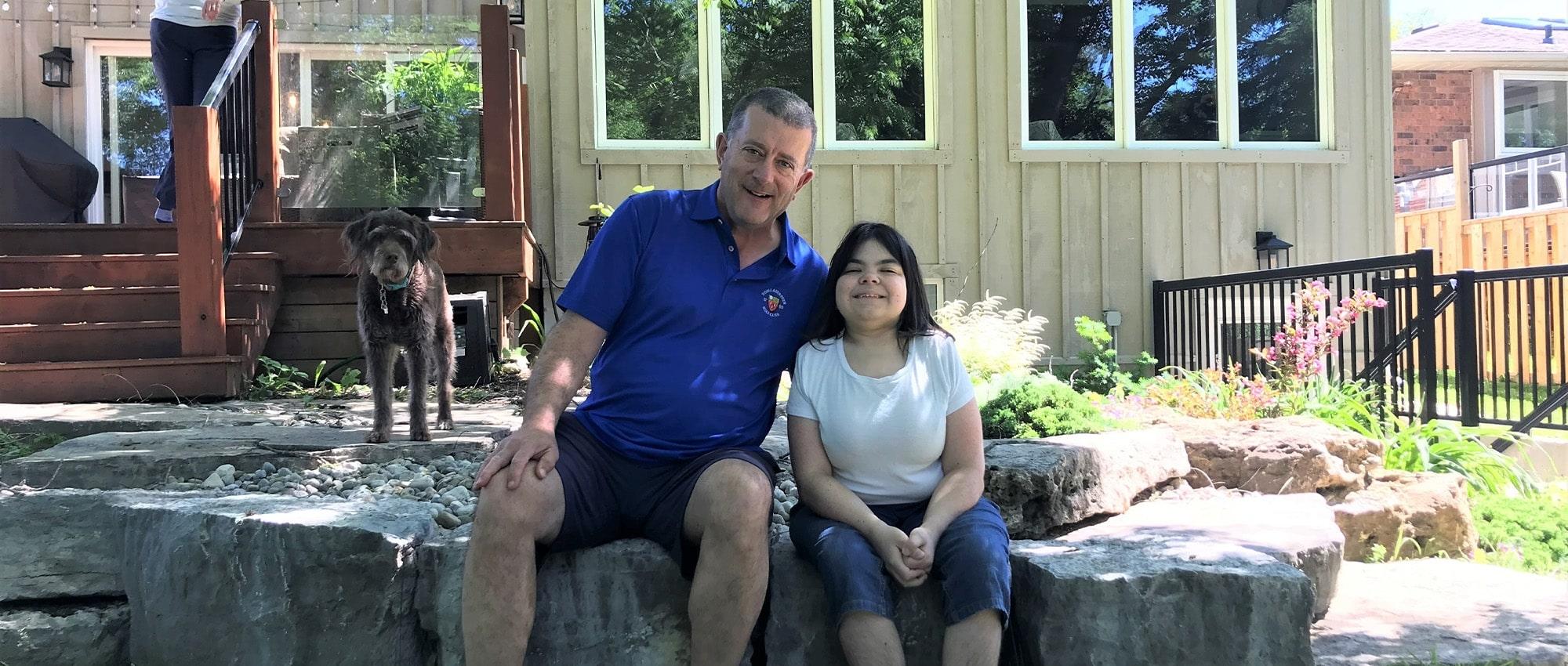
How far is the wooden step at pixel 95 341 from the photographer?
5109 mm

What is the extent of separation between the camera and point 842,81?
823 cm

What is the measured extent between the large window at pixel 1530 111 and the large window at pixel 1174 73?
11286 millimetres

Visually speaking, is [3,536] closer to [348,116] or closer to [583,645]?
[583,645]

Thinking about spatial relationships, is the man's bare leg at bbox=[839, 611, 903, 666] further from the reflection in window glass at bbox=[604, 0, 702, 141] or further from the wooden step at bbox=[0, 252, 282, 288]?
the reflection in window glass at bbox=[604, 0, 702, 141]

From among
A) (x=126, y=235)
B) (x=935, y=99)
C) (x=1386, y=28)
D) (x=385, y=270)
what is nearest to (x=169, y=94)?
(x=126, y=235)

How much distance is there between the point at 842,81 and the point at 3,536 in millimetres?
6376

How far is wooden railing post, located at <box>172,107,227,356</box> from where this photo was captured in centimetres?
499

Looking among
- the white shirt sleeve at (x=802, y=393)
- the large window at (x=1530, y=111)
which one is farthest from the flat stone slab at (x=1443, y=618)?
the large window at (x=1530, y=111)

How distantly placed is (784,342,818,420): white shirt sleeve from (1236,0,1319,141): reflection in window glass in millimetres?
7156

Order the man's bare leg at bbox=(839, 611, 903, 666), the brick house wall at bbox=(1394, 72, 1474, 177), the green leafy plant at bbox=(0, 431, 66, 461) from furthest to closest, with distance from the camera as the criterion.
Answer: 1. the brick house wall at bbox=(1394, 72, 1474, 177)
2. the green leafy plant at bbox=(0, 431, 66, 461)
3. the man's bare leg at bbox=(839, 611, 903, 666)

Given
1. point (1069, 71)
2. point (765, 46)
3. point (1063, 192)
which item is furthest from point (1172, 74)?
point (765, 46)

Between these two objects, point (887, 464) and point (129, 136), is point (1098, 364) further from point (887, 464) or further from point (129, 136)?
point (129, 136)

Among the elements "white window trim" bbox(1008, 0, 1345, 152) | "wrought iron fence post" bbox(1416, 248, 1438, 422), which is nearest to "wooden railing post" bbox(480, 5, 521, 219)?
"white window trim" bbox(1008, 0, 1345, 152)

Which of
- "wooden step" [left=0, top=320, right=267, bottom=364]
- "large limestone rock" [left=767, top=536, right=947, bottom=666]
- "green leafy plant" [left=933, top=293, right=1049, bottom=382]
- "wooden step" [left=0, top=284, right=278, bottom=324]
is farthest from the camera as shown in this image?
"green leafy plant" [left=933, top=293, right=1049, bottom=382]
